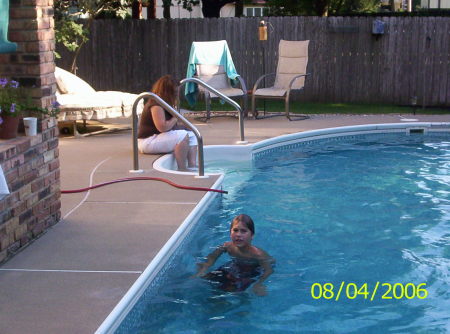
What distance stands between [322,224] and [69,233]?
7.69ft

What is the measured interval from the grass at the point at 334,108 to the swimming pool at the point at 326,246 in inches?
127

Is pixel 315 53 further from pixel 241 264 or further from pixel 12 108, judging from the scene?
pixel 12 108

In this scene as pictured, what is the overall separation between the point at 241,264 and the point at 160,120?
2.91 meters

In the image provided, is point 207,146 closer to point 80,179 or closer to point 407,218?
point 80,179

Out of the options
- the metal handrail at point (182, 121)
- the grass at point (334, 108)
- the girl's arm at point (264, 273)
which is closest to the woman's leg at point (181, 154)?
the metal handrail at point (182, 121)

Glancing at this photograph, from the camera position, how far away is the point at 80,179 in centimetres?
667

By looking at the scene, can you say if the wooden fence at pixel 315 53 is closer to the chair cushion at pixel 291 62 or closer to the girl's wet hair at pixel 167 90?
the chair cushion at pixel 291 62

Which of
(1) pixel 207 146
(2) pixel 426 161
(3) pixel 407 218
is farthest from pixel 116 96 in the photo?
(3) pixel 407 218

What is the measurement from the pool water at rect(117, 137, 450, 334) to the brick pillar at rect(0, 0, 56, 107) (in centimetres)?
149

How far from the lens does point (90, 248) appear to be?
14.9 feet

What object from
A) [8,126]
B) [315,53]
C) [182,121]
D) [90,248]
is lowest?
[90,248]

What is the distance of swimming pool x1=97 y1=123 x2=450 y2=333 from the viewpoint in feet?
13.9

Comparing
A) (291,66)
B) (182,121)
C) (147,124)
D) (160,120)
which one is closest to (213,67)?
(291,66)

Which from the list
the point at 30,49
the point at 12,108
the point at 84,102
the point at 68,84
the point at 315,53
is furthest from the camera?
the point at 315,53
